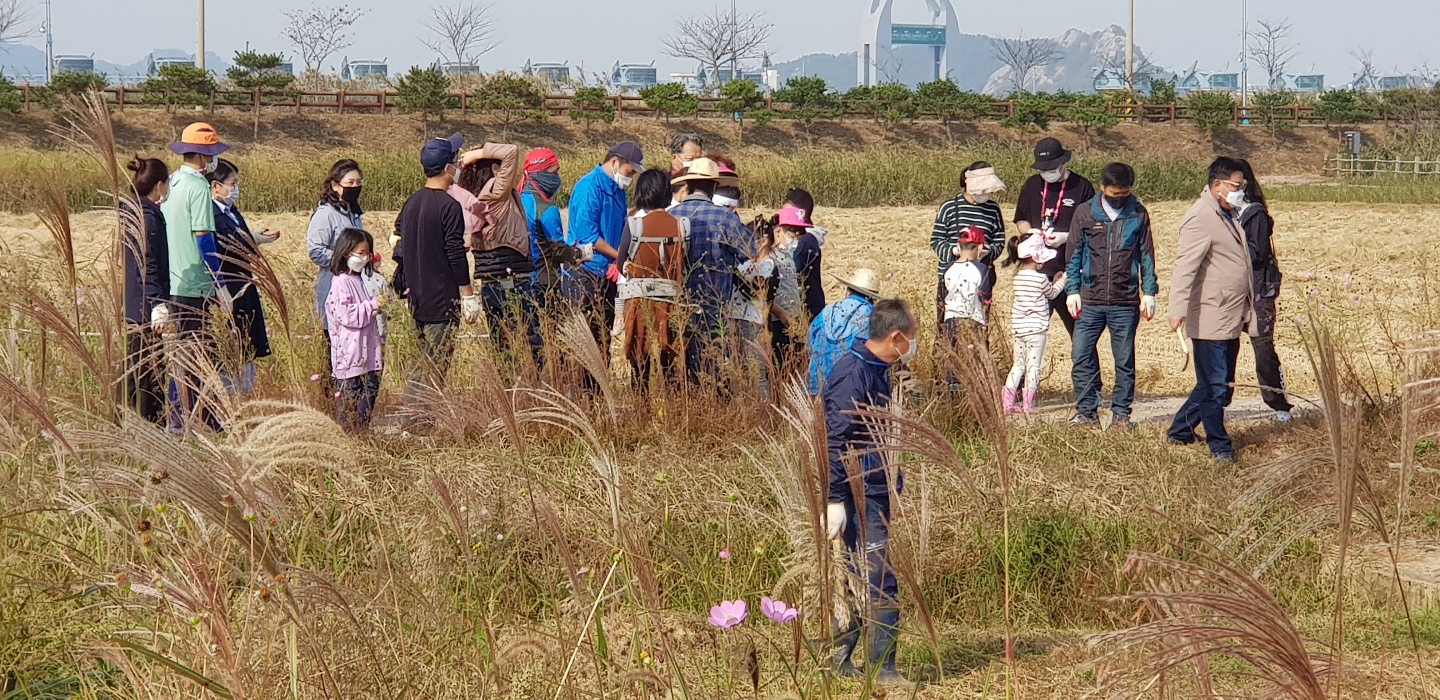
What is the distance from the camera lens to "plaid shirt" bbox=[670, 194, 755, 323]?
6.87m

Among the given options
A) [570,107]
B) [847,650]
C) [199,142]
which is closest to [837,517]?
[847,650]

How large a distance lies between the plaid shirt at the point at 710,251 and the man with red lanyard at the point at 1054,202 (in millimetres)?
1927

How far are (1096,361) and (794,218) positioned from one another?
5.69 feet

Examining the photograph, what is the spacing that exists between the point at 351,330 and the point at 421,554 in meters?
2.18

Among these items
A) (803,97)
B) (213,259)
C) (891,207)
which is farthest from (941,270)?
(803,97)

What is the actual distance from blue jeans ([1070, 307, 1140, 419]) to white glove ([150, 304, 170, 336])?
4.40 meters

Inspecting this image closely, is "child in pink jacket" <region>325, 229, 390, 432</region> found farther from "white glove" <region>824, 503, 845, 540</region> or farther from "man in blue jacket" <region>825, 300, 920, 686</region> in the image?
"white glove" <region>824, 503, 845, 540</region>

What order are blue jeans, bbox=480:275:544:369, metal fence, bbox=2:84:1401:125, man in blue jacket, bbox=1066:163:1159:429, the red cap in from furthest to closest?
metal fence, bbox=2:84:1401:125 < the red cap < man in blue jacket, bbox=1066:163:1159:429 < blue jeans, bbox=480:275:544:369

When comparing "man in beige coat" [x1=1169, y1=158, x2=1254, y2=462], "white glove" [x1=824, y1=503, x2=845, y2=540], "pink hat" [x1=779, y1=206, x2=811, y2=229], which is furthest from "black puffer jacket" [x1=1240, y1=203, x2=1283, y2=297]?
"white glove" [x1=824, y1=503, x2=845, y2=540]

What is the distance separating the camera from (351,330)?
658 centimetres

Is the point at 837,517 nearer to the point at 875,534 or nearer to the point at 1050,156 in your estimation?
the point at 875,534

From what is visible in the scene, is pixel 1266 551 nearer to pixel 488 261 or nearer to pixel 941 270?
pixel 941 270

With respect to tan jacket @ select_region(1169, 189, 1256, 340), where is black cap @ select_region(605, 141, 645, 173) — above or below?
above

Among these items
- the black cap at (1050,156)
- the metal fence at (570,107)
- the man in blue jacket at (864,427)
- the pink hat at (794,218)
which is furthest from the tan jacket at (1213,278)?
the metal fence at (570,107)
